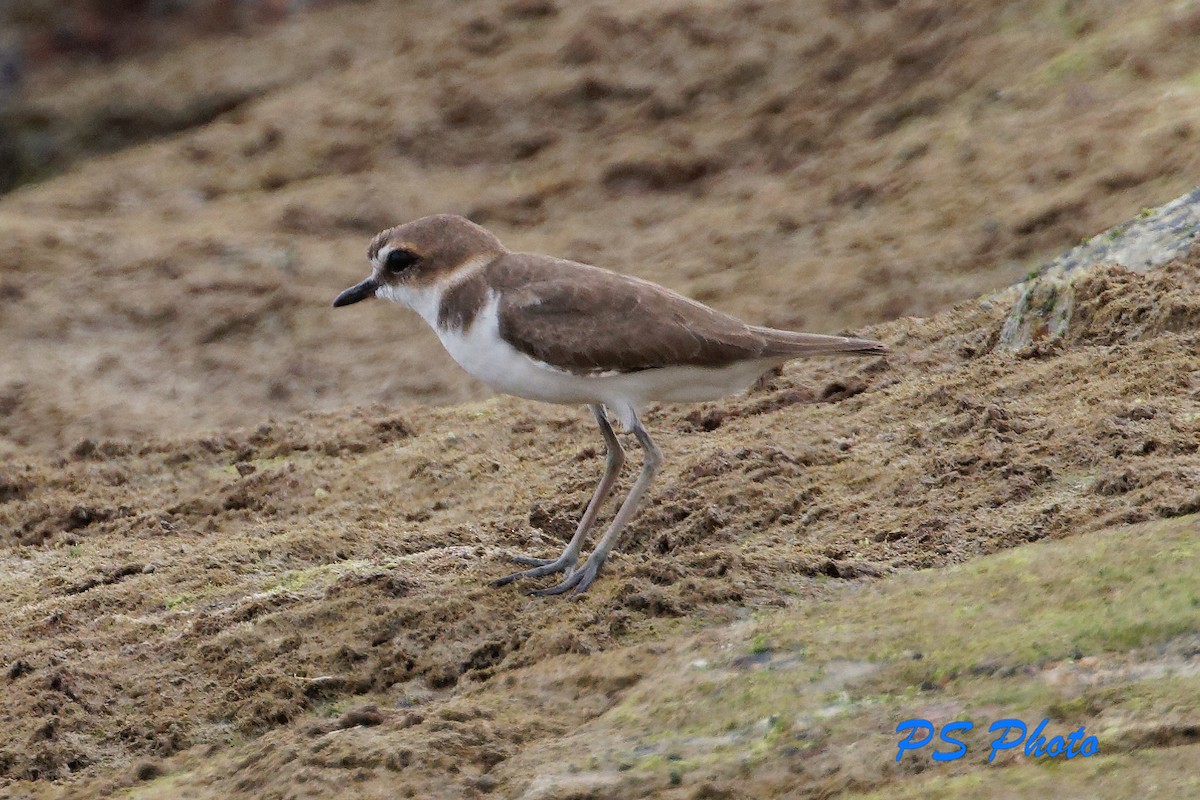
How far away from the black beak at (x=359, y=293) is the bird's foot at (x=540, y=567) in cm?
135

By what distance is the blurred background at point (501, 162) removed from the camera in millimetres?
10992

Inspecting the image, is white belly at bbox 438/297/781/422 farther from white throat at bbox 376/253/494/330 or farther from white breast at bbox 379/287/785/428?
white throat at bbox 376/253/494/330

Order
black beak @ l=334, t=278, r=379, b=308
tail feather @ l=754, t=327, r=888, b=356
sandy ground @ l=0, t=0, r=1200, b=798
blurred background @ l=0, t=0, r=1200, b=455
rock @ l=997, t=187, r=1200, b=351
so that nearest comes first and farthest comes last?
1. sandy ground @ l=0, t=0, r=1200, b=798
2. tail feather @ l=754, t=327, r=888, b=356
3. black beak @ l=334, t=278, r=379, b=308
4. rock @ l=997, t=187, r=1200, b=351
5. blurred background @ l=0, t=0, r=1200, b=455

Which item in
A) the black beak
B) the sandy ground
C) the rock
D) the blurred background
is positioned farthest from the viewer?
the blurred background

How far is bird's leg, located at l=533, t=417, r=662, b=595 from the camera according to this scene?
6.25m

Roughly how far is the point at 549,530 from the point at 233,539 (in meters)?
1.57

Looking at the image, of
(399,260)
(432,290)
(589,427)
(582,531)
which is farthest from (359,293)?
(589,427)

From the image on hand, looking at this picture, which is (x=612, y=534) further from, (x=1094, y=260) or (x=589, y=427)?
(x=1094, y=260)

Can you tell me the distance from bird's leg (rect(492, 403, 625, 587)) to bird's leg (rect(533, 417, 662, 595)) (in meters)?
0.07

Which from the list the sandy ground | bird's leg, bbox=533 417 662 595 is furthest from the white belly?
the sandy ground

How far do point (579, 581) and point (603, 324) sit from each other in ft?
3.32

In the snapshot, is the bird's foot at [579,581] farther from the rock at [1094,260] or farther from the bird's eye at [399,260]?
the rock at [1094,260]

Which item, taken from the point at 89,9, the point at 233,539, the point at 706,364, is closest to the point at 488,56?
the point at 89,9

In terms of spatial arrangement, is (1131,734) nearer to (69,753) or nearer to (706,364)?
(706,364)
